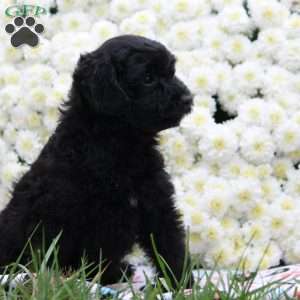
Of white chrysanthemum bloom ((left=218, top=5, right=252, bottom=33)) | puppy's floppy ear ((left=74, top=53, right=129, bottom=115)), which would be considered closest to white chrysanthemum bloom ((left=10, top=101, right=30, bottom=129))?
white chrysanthemum bloom ((left=218, top=5, right=252, bottom=33))

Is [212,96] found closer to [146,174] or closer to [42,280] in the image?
Result: [146,174]

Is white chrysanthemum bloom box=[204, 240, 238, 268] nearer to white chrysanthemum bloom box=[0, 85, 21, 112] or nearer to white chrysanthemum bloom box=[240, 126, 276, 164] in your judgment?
white chrysanthemum bloom box=[240, 126, 276, 164]

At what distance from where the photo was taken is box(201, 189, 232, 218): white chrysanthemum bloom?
415 centimetres

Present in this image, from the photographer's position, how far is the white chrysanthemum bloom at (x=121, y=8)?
4.83m

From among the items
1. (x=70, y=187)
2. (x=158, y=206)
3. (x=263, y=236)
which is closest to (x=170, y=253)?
(x=158, y=206)

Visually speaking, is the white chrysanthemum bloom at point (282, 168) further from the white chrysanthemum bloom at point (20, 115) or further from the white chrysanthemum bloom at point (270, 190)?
the white chrysanthemum bloom at point (20, 115)

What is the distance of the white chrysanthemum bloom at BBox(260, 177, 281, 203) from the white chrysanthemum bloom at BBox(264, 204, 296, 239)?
3.1 inches

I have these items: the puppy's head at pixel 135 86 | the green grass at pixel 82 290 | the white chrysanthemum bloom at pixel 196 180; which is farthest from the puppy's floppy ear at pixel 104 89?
the white chrysanthemum bloom at pixel 196 180

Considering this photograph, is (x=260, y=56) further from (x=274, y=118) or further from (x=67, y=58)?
(x=67, y=58)

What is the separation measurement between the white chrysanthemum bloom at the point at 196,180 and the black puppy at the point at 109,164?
777 mm

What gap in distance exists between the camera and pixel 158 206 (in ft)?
11.3

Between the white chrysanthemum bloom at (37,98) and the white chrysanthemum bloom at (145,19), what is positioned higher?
the white chrysanthemum bloom at (145,19)

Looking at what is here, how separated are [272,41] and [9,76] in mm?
1551

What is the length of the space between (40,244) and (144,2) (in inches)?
79.0
